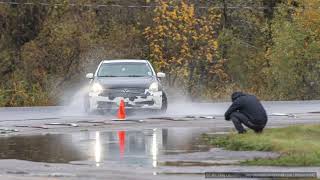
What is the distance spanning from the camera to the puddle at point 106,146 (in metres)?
16.0

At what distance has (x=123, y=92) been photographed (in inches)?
1103

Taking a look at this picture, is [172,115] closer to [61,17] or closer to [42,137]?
[42,137]

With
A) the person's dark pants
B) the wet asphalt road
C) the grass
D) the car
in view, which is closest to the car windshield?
the car

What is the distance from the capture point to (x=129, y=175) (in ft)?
44.3

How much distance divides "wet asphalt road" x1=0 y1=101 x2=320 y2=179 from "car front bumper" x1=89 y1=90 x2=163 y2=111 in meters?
0.39

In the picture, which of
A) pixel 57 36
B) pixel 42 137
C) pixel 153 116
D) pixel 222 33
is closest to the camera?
pixel 42 137

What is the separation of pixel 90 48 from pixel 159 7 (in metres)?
4.51

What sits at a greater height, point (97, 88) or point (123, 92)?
point (97, 88)

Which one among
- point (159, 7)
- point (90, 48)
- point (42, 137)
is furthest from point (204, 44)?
point (42, 137)

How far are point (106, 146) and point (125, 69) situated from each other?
11883 mm

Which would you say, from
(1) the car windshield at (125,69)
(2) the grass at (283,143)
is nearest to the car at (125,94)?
(1) the car windshield at (125,69)

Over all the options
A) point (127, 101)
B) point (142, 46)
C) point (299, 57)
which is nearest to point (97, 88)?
point (127, 101)

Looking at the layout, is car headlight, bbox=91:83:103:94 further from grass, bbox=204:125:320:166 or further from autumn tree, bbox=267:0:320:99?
autumn tree, bbox=267:0:320:99

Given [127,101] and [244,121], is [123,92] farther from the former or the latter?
[244,121]
